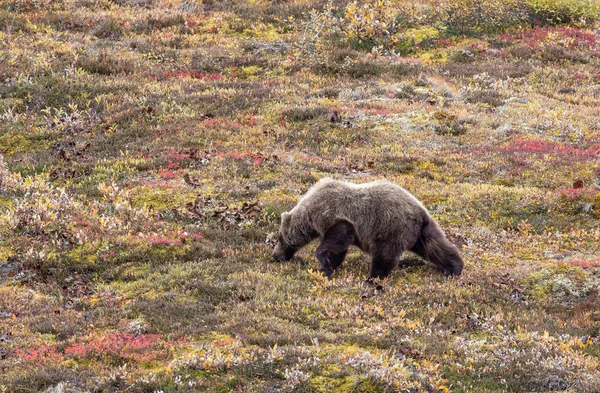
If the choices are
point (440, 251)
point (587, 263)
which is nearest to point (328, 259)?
point (440, 251)

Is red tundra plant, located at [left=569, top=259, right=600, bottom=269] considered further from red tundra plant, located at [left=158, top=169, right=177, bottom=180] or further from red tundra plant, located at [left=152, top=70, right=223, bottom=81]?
red tundra plant, located at [left=152, top=70, right=223, bottom=81]

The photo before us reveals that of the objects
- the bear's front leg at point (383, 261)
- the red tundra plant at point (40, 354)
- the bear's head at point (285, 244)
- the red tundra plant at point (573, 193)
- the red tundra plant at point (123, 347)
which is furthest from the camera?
the red tundra plant at point (573, 193)

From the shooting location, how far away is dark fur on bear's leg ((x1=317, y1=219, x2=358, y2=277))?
12.6 meters

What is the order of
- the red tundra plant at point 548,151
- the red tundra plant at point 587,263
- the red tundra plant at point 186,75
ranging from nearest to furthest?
1. the red tundra plant at point 587,263
2. the red tundra plant at point 548,151
3. the red tundra plant at point 186,75

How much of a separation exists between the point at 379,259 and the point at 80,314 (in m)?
5.17

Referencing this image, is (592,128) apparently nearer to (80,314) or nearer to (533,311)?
(533,311)

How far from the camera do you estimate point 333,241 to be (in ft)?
41.6

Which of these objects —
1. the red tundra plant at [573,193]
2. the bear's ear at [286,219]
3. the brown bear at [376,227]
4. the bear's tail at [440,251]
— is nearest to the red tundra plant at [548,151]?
the red tundra plant at [573,193]

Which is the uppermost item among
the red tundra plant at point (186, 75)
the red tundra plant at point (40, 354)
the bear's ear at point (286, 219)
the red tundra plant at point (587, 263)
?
the red tundra plant at point (186, 75)

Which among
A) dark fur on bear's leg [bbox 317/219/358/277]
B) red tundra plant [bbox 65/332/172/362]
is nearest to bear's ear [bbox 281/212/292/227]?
dark fur on bear's leg [bbox 317/219/358/277]

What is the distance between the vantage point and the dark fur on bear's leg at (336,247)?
12.6 metres

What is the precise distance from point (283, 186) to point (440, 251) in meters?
6.03

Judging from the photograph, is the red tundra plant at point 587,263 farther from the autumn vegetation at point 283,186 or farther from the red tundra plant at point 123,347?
the red tundra plant at point 123,347

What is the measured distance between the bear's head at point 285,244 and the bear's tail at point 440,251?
2563 mm
